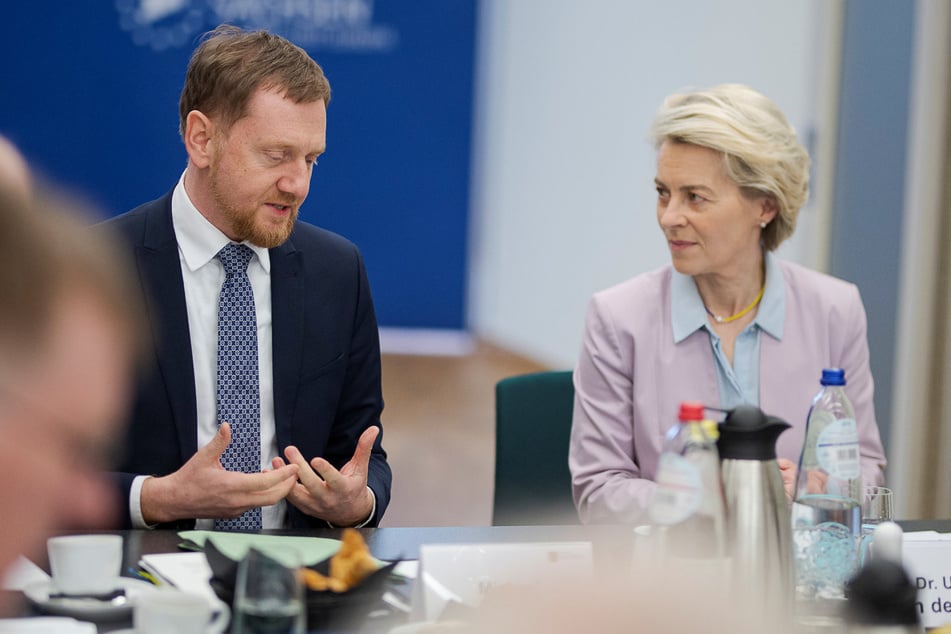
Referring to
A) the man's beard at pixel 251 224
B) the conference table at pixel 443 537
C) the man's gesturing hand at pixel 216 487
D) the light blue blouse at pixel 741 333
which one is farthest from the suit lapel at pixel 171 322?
the light blue blouse at pixel 741 333

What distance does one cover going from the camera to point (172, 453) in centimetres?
217

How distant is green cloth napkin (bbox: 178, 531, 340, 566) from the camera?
1.60 m

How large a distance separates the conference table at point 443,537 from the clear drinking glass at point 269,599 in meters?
0.53

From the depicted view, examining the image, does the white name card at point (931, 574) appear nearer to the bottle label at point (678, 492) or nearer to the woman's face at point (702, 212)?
the bottle label at point (678, 492)

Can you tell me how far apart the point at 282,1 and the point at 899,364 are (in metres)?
4.89

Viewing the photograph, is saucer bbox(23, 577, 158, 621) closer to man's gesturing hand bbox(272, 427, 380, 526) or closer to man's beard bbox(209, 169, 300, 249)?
man's gesturing hand bbox(272, 427, 380, 526)

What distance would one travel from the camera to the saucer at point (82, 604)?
1382 millimetres

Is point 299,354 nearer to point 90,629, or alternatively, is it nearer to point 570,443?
point 570,443

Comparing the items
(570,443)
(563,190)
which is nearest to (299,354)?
(570,443)

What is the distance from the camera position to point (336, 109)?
7914 mm

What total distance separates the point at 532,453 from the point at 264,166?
864 millimetres

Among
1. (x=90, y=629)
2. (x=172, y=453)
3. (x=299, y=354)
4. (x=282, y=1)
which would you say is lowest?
(x=90, y=629)

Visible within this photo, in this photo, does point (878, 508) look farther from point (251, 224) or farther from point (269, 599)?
point (251, 224)

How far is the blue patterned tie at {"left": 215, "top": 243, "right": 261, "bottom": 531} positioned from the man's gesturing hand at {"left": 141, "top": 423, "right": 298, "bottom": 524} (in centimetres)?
27
